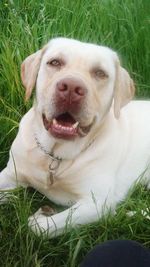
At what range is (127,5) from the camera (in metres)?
4.40

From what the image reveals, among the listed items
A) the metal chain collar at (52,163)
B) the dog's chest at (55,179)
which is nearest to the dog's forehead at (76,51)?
the metal chain collar at (52,163)

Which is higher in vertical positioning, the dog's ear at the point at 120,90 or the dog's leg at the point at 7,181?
the dog's ear at the point at 120,90

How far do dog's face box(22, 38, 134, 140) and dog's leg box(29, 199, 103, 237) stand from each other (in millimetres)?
336

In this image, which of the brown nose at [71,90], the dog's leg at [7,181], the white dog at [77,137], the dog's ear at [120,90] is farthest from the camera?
the dog's leg at [7,181]

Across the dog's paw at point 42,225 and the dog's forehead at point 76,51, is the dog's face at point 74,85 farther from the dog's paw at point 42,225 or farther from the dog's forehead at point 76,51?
the dog's paw at point 42,225

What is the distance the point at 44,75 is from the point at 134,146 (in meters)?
0.65

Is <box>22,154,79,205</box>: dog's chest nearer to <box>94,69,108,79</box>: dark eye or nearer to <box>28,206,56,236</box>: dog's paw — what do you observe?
<box>28,206,56,236</box>: dog's paw

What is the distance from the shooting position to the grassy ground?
2.90 metres

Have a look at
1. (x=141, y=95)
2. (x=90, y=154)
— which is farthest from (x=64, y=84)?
(x=141, y=95)

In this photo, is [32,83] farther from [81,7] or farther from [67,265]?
[81,7]

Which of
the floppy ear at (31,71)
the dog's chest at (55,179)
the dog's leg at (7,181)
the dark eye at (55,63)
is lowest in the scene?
the dog's leg at (7,181)

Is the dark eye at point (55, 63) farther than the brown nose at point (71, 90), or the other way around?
the dark eye at point (55, 63)

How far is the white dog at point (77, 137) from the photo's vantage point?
9.68ft

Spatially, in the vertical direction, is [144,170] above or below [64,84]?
below
